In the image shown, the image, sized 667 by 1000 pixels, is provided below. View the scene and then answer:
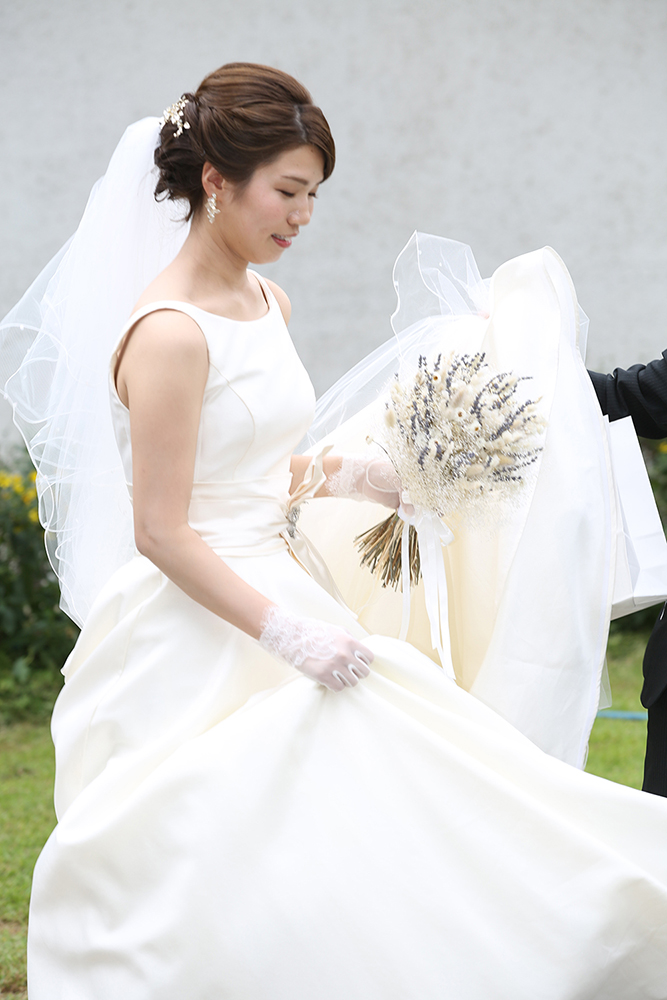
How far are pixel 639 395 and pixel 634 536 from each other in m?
0.53

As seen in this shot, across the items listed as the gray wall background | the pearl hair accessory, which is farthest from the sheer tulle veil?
the gray wall background

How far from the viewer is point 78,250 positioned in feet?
7.73

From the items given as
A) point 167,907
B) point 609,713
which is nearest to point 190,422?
point 167,907

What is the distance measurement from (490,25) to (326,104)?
1188 millimetres

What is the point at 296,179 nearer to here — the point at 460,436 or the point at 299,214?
the point at 299,214

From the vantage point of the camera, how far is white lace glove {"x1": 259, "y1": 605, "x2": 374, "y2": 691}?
5.72 ft

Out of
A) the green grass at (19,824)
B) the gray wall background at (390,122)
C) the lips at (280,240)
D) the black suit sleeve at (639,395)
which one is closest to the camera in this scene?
the lips at (280,240)

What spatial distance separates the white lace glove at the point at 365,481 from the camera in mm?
2203

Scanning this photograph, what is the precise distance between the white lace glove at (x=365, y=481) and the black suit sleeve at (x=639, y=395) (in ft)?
2.57

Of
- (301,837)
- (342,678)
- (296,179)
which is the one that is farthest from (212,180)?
(301,837)

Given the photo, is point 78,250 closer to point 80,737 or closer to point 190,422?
point 190,422

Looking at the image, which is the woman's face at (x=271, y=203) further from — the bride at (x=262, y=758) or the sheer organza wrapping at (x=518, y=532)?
the sheer organza wrapping at (x=518, y=532)

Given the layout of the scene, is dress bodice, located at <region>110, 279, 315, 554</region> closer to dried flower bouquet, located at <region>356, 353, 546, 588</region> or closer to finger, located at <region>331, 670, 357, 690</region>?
A: dried flower bouquet, located at <region>356, 353, 546, 588</region>

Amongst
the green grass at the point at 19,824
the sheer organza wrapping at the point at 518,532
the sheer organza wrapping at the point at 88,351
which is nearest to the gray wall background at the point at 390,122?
the green grass at the point at 19,824
